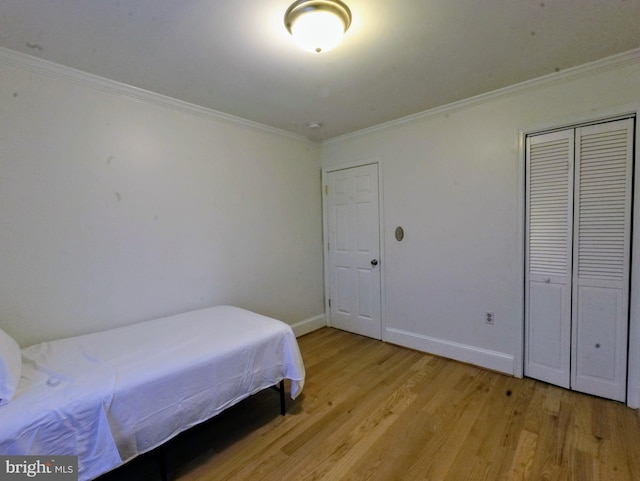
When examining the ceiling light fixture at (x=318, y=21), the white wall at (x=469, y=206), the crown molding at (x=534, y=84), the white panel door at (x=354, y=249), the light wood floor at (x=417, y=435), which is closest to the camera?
the ceiling light fixture at (x=318, y=21)

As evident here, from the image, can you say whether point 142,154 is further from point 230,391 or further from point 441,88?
point 441,88

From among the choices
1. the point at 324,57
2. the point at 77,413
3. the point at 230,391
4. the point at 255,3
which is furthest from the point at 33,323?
the point at 324,57

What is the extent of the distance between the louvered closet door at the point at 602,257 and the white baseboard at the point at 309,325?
8.36 feet

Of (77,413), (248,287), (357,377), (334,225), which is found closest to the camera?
(77,413)

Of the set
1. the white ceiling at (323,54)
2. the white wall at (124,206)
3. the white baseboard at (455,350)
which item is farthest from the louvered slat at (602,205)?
the white wall at (124,206)

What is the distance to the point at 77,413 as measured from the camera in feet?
4.41

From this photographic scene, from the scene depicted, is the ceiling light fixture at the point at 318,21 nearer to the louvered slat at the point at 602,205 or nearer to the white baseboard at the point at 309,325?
the louvered slat at the point at 602,205

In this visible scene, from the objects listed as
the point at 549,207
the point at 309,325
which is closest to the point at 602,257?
the point at 549,207

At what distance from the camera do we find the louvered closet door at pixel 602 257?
213cm

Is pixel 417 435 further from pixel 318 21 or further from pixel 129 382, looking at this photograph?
pixel 318 21

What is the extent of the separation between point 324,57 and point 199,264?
6.53 ft

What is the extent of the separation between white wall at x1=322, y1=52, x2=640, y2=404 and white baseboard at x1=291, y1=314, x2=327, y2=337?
913mm

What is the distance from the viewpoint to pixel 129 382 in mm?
1509

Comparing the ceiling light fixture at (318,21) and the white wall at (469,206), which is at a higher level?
the ceiling light fixture at (318,21)
